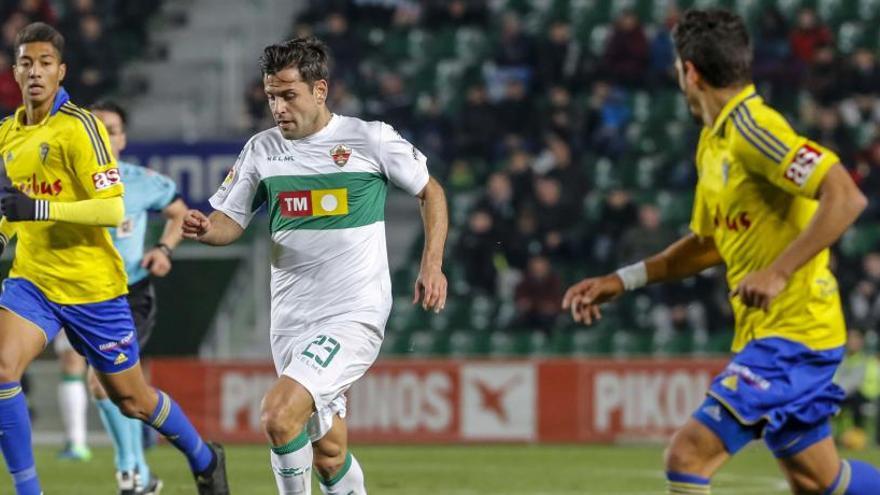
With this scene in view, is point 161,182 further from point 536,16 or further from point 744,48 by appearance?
point 536,16

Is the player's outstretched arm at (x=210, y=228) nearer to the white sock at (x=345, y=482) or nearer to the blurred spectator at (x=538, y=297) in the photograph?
Answer: the white sock at (x=345, y=482)

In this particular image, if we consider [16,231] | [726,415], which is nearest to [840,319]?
[726,415]

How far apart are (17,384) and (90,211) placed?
0.92m

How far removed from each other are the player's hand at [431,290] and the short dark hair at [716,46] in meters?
1.57

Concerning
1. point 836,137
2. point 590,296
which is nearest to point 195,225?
point 590,296

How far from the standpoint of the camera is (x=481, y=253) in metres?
17.3

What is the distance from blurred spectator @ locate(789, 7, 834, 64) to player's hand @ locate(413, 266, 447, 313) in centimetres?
1350

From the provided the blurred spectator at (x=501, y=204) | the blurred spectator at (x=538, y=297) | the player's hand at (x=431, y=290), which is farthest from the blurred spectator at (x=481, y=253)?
the player's hand at (x=431, y=290)

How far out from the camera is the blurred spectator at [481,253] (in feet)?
56.6

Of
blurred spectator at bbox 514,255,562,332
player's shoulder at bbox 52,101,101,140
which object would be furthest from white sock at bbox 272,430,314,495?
blurred spectator at bbox 514,255,562,332

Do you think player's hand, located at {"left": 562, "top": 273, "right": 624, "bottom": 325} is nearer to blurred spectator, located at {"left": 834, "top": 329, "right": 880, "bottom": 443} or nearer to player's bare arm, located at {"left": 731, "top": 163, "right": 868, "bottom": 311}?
player's bare arm, located at {"left": 731, "top": 163, "right": 868, "bottom": 311}

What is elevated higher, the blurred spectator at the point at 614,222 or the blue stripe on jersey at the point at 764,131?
the blue stripe on jersey at the point at 764,131

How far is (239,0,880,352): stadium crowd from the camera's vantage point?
55.6 ft

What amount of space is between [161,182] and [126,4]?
1268 centimetres
